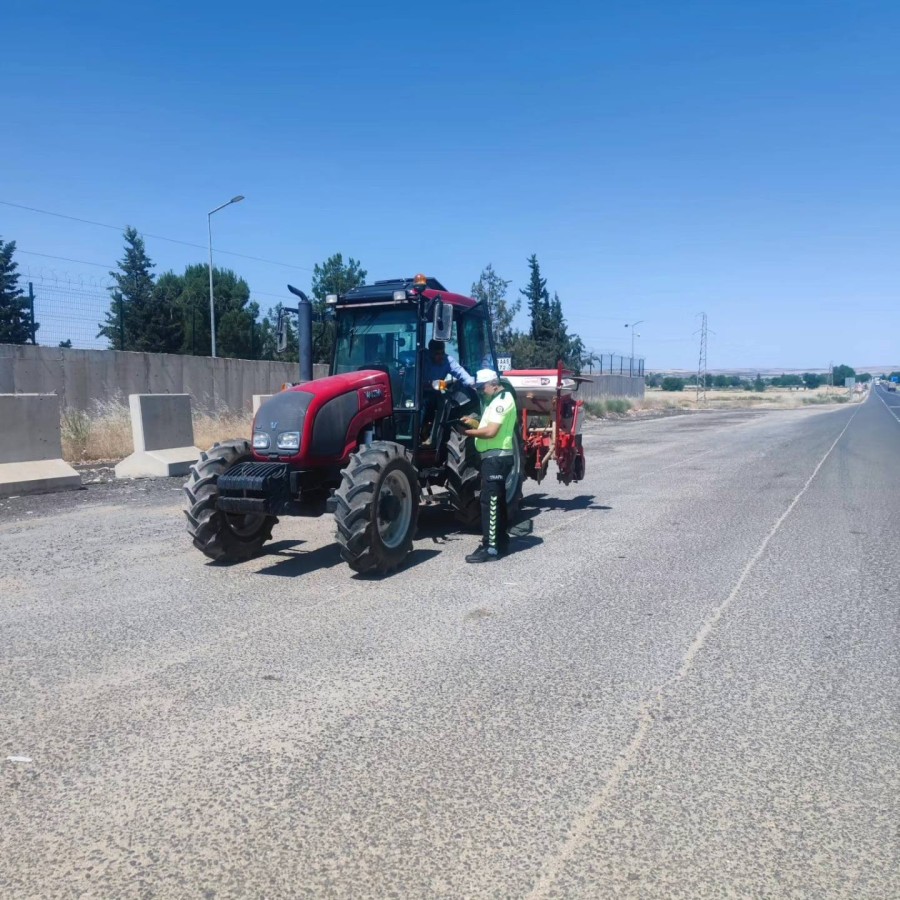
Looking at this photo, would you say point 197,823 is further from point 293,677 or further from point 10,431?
point 10,431

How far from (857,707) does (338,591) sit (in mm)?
3897

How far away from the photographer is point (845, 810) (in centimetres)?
358

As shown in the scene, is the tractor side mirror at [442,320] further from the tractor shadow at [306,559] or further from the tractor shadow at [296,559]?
the tractor shadow at [296,559]

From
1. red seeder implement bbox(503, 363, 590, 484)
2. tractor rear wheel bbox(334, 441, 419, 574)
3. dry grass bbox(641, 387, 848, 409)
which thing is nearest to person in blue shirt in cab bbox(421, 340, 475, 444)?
tractor rear wheel bbox(334, 441, 419, 574)

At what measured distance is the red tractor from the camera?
7293 mm

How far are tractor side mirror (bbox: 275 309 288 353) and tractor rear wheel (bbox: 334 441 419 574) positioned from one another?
2.22 metres

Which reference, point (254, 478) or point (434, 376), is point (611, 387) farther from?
point (254, 478)

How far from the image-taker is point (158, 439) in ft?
48.0

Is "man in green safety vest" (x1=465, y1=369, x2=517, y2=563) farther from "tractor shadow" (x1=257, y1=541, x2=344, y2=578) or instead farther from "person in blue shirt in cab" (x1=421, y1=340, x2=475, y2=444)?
"tractor shadow" (x1=257, y1=541, x2=344, y2=578)

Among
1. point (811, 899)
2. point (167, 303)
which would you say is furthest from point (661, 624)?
point (167, 303)

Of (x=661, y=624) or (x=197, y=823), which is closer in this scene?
(x=197, y=823)

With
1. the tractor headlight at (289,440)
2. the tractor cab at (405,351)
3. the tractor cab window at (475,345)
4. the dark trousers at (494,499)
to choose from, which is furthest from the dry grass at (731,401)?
the tractor headlight at (289,440)

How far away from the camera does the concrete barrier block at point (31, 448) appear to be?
12.2m

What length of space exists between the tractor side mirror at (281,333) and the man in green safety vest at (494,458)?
2.33m
